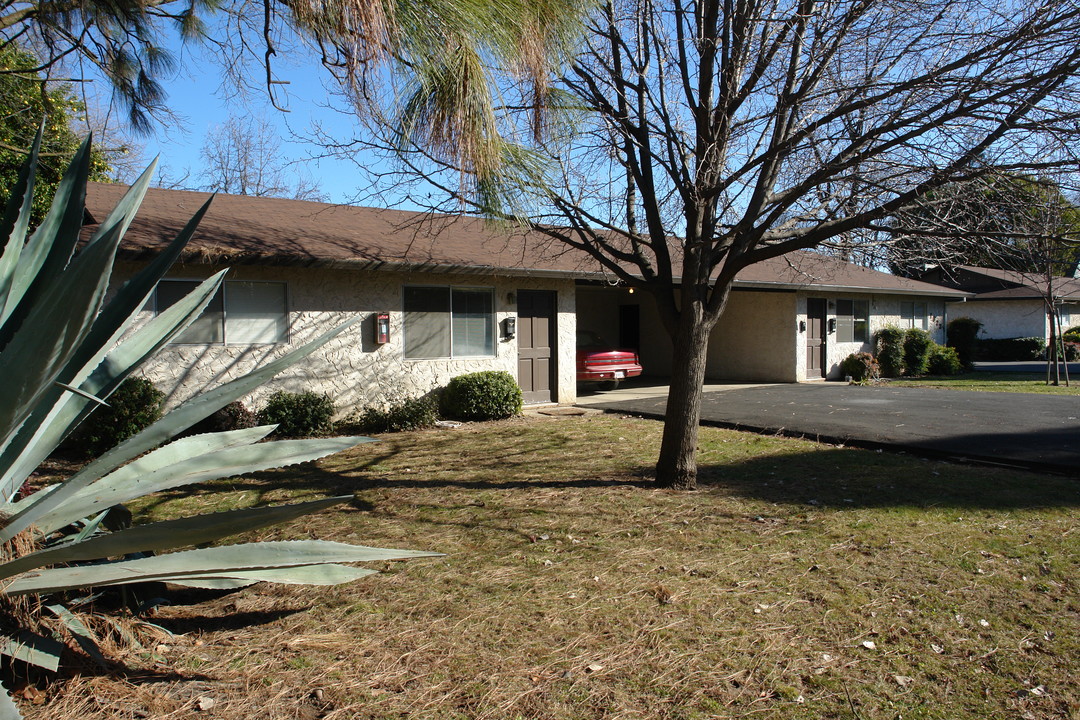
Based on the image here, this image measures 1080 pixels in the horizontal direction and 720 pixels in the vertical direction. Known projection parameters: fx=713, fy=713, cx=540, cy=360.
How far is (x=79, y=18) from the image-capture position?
686 cm

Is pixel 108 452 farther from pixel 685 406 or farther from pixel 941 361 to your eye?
pixel 941 361

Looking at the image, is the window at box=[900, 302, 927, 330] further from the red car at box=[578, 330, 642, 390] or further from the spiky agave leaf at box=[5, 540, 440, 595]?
the spiky agave leaf at box=[5, 540, 440, 595]

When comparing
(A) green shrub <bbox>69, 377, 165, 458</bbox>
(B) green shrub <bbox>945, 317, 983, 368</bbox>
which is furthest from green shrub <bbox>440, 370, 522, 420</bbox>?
(B) green shrub <bbox>945, 317, 983, 368</bbox>

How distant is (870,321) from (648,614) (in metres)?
19.7

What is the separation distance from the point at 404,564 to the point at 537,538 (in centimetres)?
108

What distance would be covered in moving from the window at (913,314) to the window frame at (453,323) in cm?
1505

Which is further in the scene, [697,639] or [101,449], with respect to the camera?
[101,449]

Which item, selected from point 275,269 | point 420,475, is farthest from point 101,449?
point 420,475

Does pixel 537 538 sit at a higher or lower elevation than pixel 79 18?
lower

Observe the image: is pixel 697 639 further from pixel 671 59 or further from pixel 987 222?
pixel 671 59

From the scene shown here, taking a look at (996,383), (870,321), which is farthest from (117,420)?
(996,383)

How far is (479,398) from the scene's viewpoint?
12.4 m

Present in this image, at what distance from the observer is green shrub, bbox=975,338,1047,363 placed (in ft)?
101

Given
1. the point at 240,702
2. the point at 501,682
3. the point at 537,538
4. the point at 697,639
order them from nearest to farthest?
1. the point at 240,702
2. the point at 501,682
3. the point at 697,639
4. the point at 537,538
